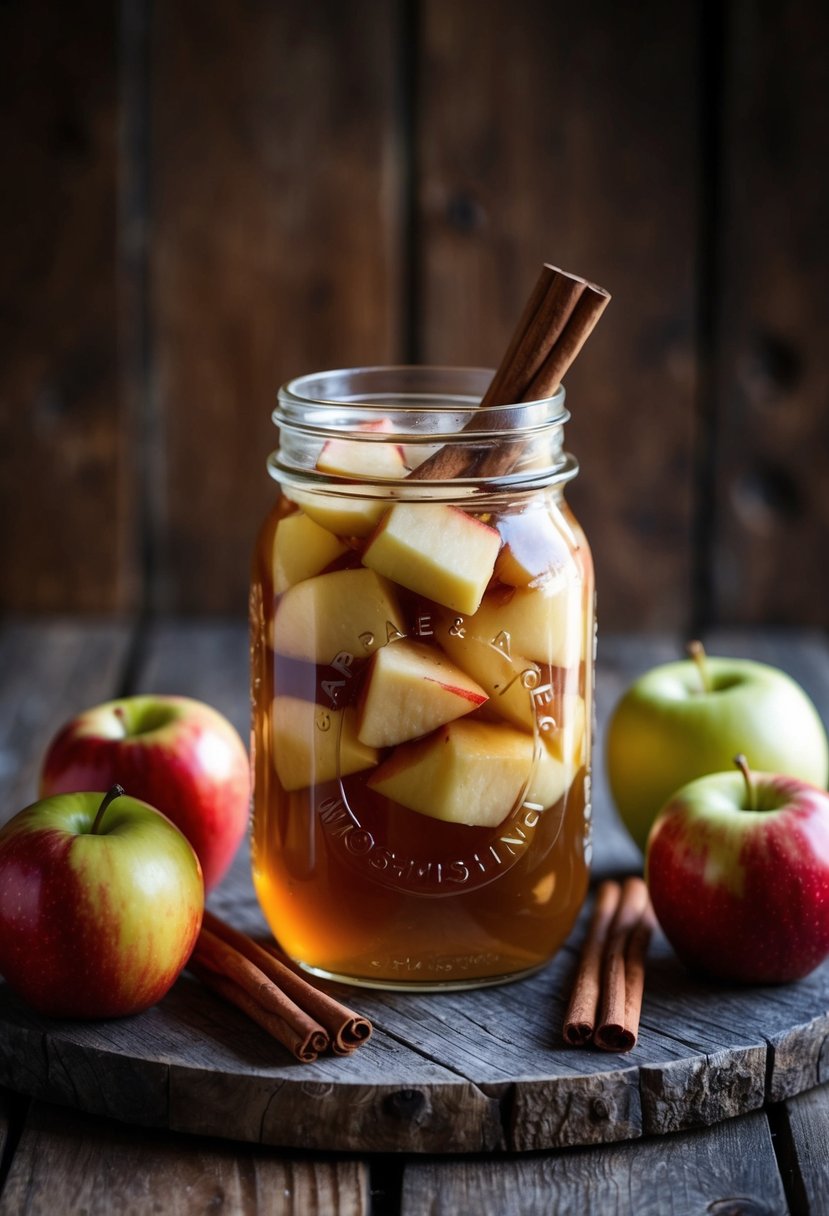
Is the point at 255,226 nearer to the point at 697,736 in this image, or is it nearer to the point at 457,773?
the point at 697,736

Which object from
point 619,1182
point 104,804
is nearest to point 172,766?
point 104,804

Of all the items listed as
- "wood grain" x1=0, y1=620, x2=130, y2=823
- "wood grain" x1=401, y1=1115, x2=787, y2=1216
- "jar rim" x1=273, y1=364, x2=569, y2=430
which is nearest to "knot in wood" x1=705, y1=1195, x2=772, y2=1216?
"wood grain" x1=401, y1=1115, x2=787, y2=1216

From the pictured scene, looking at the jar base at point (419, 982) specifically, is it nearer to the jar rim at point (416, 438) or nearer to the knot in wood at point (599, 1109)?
the knot in wood at point (599, 1109)

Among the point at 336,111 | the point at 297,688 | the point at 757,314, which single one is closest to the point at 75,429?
the point at 336,111

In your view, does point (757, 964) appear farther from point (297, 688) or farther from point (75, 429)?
point (75, 429)

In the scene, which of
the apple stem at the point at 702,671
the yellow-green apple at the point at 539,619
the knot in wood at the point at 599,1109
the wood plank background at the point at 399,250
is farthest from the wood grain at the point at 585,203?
the knot in wood at the point at 599,1109

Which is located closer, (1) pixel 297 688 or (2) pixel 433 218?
(1) pixel 297 688

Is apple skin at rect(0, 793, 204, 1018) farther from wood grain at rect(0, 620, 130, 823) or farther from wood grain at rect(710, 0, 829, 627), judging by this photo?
wood grain at rect(710, 0, 829, 627)
